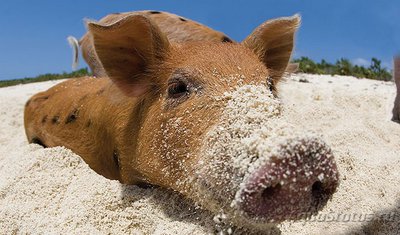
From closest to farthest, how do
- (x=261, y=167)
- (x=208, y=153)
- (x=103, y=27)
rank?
(x=261, y=167) → (x=208, y=153) → (x=103, y=27)

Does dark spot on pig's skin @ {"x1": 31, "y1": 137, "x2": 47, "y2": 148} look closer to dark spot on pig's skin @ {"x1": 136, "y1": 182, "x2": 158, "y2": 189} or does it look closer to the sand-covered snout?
dark spot on pig's skin @ {"x1": 136, "y1": 182, "x2": 158, "y2": 189}

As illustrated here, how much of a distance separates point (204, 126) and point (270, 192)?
680 millimetres

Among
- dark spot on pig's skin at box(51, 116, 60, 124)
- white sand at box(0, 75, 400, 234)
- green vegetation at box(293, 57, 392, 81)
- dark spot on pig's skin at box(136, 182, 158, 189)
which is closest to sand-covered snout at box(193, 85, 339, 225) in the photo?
white sand at box(0, 75, 400, 234)

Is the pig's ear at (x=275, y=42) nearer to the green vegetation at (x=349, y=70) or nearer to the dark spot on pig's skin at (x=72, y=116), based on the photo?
the dark spot on pig's skin at (x=72, y=116)

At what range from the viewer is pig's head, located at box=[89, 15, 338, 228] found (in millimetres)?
2156

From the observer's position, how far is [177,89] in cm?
316

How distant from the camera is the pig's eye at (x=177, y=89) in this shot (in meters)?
3.11

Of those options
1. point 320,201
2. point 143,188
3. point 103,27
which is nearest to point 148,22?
point 103,27

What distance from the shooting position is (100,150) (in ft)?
13.4

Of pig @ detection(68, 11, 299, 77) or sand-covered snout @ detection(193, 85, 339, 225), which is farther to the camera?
pig @ detection(68, 11, 299, 77)

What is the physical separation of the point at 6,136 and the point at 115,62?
4.22 meters

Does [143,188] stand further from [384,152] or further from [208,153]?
[384,152]

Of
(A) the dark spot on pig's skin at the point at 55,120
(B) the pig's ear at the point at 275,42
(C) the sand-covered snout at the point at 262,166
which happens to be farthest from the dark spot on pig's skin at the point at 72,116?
(C) the sand-covered snout at the point at 262,166

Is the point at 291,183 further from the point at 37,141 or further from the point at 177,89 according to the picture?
the point at 37,141
